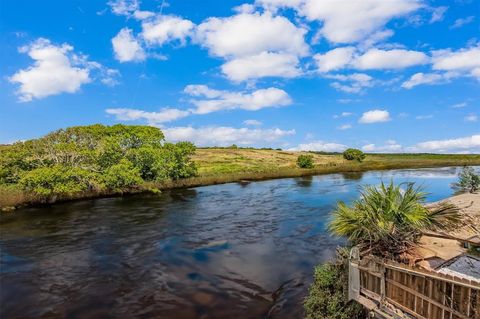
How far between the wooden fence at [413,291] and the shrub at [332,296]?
3.50 ft

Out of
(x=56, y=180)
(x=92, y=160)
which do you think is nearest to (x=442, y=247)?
(x=56, y=180)

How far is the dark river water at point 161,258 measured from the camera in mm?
18453

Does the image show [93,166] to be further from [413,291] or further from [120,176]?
[413,291]

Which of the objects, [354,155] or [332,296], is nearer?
[332,296]

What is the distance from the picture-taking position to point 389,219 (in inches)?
581

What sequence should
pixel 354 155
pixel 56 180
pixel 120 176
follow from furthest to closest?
pixel 354 155 < pixel 120 176 < pixel 56 180

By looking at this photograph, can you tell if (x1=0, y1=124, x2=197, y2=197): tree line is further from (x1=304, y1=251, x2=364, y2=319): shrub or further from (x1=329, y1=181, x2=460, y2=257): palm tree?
(x1=329, y1=181, x2=460, y2=257): palm tree

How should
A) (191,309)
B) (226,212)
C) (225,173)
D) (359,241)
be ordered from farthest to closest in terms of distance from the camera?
(225,173) < (226,212) < (191,309) < (359,241)

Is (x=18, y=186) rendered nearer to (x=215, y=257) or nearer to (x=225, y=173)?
(x=215, y=257)

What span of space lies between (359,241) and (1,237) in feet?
99.9

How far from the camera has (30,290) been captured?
67.0 feet

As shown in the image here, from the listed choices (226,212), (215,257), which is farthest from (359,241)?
(226,212)

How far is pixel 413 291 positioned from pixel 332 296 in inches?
164

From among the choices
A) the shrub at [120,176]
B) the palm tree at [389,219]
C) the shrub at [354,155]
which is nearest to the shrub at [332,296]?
the palm tree at [389,219]
